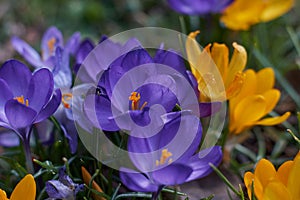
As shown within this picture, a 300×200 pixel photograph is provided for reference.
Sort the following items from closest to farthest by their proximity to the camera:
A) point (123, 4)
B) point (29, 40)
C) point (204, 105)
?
1. point (204, 105)
2. point (29, 40)
3. point (123, 4)

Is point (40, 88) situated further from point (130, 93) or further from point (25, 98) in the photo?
point (130, 93)

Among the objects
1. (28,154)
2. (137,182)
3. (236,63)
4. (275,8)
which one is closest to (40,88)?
(28,154)

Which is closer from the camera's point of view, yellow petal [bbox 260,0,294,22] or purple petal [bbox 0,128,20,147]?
purple petal [bbox 0,128,20,147]

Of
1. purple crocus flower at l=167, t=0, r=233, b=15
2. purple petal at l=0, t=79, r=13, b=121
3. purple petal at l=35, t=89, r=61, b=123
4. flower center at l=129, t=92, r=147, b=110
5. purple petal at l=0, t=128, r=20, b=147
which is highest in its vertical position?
purple petal at l=0, t=79, r=13, b=121

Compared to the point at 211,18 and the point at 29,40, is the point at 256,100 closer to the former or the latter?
the point at 211,18

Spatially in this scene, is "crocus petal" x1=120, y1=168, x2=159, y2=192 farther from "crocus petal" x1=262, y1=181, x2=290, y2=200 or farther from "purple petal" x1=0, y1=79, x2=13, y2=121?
"purple petal" x1=0, y1=79, x2=13, y2=121

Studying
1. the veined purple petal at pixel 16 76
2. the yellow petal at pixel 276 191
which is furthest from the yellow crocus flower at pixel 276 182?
the veined purple petal at pixel 16 76

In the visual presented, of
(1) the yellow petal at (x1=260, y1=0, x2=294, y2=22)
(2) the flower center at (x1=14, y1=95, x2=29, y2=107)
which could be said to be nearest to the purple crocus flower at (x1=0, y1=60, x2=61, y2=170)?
(2) the flower center at (x1=14, y1=95, x2=29, y2=107)

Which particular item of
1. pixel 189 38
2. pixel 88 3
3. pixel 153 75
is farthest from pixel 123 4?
pixel 153 75
